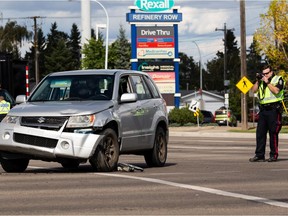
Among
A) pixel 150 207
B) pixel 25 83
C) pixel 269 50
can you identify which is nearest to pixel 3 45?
pixel 269 50

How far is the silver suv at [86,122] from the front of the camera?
13195mm

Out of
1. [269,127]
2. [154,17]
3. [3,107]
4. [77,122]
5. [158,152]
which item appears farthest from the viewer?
[154,17]

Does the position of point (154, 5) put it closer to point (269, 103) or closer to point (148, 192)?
point (269, 103)

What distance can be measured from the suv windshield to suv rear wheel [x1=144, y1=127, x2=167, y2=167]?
1.71m

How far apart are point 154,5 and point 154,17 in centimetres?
145

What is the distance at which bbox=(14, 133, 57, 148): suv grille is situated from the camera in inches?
520

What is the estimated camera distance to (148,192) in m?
10.5

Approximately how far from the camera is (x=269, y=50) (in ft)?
165

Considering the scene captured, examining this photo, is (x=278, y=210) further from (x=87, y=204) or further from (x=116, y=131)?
(x=116, y=131)

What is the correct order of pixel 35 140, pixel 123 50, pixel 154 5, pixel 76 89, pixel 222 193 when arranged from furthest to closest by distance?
pixel 123 50, pixel 154 5, pixel 76 89, pixel 35 140, pixel 222 193

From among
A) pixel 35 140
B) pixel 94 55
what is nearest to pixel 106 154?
pixel 35 140

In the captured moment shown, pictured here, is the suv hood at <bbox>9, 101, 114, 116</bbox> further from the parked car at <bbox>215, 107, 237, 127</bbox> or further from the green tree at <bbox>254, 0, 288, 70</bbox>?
the parked car at <bbox>215, 107, 237, 127</bbox>

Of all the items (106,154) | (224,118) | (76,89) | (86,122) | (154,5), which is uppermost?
(154,5)

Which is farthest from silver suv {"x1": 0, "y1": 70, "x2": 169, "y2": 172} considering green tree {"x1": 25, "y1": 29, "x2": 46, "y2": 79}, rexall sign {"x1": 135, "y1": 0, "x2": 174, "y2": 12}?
green tree {"x1": 25, "y1": 29, "x2": 46, "y2": 79}
